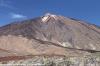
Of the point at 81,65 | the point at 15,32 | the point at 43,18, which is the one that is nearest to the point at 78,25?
the point at 43,18

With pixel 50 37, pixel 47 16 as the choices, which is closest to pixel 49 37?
pixel 50 37

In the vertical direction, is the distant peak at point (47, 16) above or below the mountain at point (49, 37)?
above

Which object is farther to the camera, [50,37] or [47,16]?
[47,16]

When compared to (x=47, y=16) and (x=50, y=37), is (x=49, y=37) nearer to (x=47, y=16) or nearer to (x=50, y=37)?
(x=50, y=37)

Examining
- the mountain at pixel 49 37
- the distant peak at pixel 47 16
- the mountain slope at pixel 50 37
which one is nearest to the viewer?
the mountain at pixel 49 37

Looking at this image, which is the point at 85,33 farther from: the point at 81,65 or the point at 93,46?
the point at 81,65

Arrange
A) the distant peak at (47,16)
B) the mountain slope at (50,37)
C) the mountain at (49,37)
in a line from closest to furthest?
the mountain at (49,37) < the mountain slope at (50,37) < the distant peak at (47,16)

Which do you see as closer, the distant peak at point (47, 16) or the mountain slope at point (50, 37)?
the mountain slope at point (50, 37)

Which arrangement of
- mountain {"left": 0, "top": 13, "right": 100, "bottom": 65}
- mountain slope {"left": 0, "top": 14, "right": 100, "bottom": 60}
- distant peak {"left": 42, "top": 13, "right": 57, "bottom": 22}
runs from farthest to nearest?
distant peak {"left": 42, "top": 13, "right": 57, "bottom": 22}, mountain slope {"left": 0, "top": 14, "right": 100, "bottom": 60}, mountain {"left": 0, "top": 13, "right": 100, "bottom": 65}

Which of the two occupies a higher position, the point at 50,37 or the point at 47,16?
the point at 47,16

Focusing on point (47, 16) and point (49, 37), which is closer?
point (49, 37)
